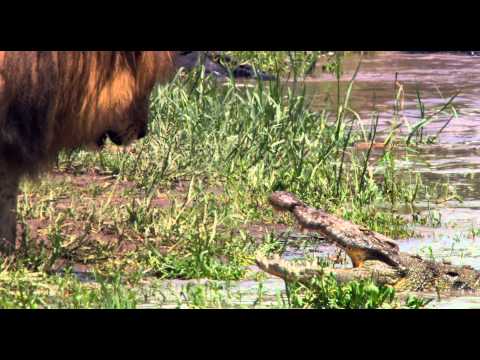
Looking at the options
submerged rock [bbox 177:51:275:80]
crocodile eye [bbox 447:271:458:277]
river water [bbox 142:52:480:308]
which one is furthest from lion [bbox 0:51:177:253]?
submerged rock [bbox 177:51:275:80]

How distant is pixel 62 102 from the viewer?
21.4ft

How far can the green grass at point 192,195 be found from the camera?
21.8 ft

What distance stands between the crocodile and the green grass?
0.87ft

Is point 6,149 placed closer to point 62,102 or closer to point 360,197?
point 62,102

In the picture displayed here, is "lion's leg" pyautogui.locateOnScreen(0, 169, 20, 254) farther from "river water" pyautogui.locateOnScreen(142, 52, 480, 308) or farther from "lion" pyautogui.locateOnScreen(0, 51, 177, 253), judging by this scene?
"river water" pyautogui.locateOnScreen(142, 52, 480, 308)

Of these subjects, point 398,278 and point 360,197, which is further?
point 360,197

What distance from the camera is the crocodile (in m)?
7.21

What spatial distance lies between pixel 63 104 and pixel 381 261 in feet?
6.43

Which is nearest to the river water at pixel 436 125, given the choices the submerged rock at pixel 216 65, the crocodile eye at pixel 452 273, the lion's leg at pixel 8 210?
the crocodile eye at pixel 452 273

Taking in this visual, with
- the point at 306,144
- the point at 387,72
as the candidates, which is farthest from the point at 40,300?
the point at 387,72

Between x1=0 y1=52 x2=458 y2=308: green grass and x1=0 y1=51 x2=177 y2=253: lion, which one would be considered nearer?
x1=0 y1=51 x2=177 y2=253: lion

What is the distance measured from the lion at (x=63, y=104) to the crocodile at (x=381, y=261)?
112 centimetres

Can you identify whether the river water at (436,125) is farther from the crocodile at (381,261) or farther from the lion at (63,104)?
the lion at (63,104)
